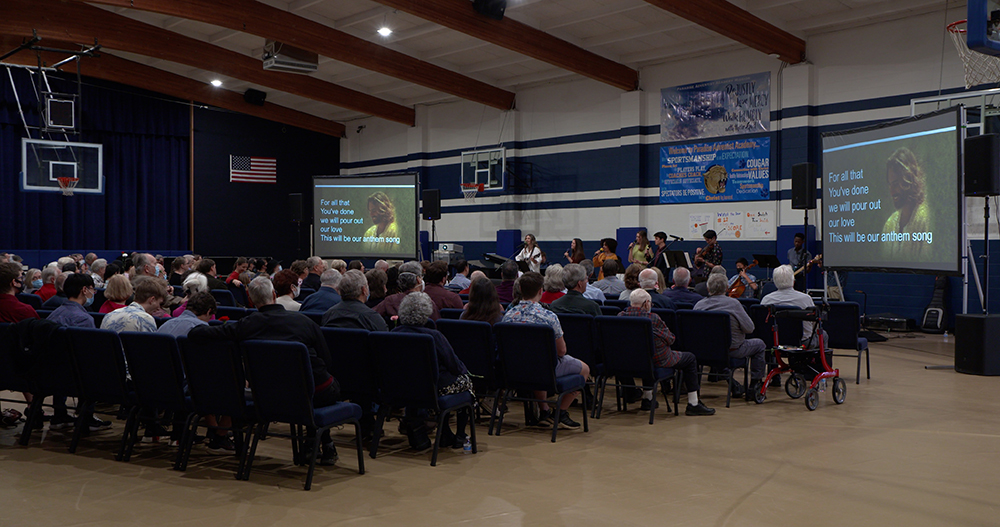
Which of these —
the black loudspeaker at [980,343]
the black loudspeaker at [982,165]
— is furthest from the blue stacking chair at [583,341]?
the black loudspeaker at [982,165]

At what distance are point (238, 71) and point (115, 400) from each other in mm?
11774

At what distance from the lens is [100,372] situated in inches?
171

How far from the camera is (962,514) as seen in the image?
3.38 metres

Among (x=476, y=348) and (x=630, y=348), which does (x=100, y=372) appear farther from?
(x=630, y=348)

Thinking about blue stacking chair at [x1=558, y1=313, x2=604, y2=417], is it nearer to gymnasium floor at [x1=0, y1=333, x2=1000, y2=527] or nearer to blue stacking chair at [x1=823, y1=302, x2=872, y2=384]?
gymnasium floor at [x1=0, y1=333, x2=1000, y2=527]

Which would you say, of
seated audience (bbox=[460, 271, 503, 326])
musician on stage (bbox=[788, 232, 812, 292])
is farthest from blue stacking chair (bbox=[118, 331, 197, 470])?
musician on stage (bbox=[788, 232, 812, 292])

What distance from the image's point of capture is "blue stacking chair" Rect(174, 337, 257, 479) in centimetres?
385

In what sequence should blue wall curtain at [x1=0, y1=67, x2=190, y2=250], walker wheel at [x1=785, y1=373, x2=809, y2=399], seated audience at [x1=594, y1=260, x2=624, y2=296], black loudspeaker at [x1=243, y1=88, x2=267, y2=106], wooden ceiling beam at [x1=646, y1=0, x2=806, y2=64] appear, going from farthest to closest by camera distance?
black loudspeaker at [x1=243, y1=88, x2=267, y2=106] → blue wall curtain at [x1=0, y1=67, x2=190, y2=250] → wooden ceiling beam at [x1=646, y1=0, x2=806, y2=64] → seated audience at [x1=594, y1=260, x2=624, y2=296] → walker wheel at [x1=785, y1=373, x2=809, y2=399]

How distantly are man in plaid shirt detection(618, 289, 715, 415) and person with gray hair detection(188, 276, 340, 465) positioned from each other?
2.22 meters

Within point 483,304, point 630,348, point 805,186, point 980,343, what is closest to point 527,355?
point 483,304

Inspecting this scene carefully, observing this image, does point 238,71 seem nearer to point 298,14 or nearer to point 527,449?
point 298,14

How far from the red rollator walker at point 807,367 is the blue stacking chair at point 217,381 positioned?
382 centimetres

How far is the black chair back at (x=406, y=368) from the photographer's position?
4125 mm

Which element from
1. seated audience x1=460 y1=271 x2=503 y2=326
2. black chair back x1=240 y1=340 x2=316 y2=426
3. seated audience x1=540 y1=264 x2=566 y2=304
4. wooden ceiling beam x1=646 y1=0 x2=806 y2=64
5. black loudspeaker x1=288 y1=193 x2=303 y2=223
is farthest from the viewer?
black loudspeaker x1=288 y1=193 x2=303 y2=223
